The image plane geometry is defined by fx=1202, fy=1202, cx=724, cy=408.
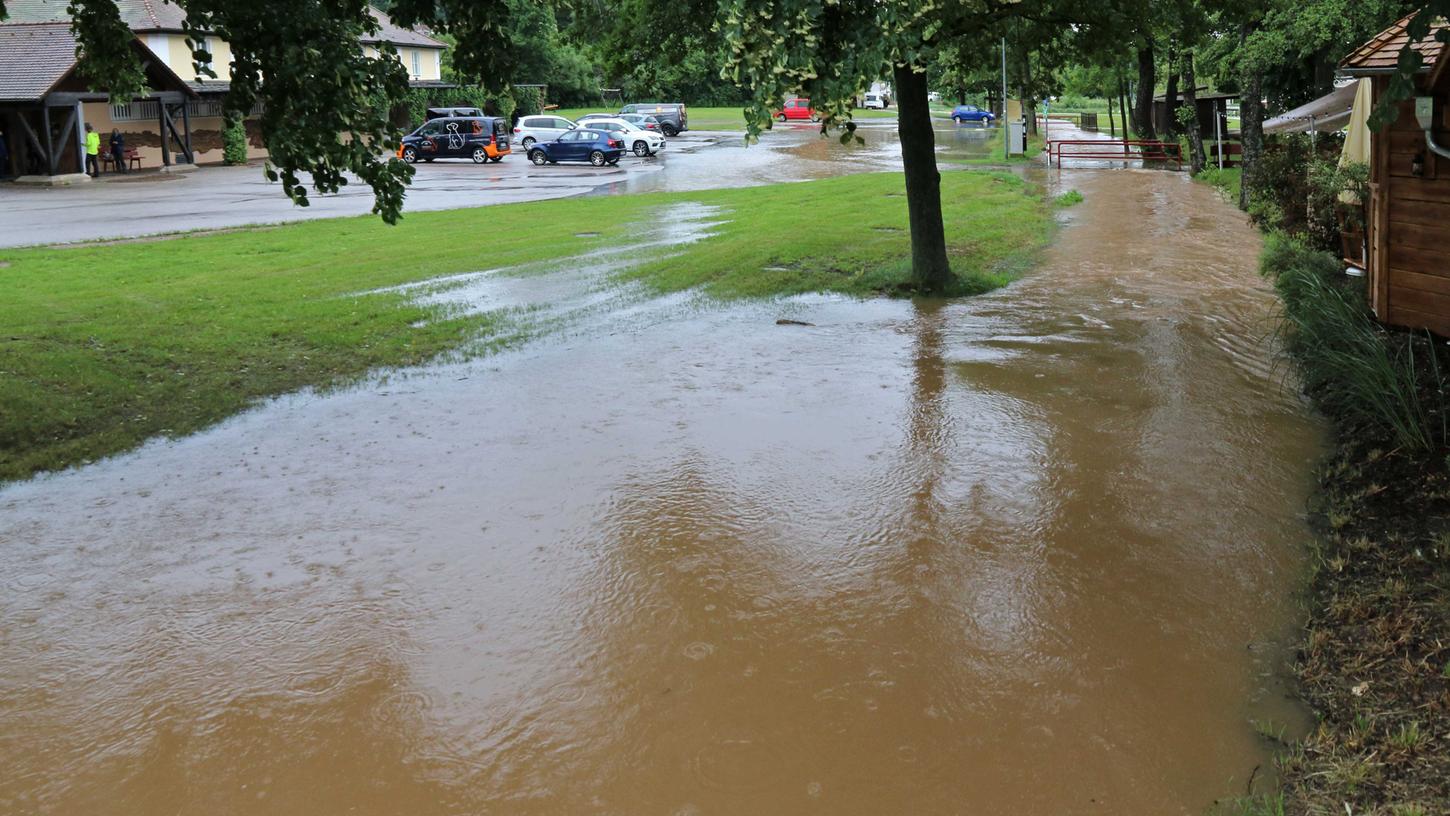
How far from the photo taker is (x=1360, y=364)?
28.1 ft

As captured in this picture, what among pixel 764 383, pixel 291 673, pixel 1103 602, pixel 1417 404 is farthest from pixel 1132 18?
pixel 291 673

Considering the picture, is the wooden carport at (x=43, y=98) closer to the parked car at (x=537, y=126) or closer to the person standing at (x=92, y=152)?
the person standing at (x=92, y=152)

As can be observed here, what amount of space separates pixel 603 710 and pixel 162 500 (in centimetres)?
445

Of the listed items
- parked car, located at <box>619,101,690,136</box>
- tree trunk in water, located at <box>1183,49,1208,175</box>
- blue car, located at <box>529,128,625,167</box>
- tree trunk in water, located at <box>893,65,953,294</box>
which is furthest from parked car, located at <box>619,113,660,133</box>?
tree trunk in water, located at <box>893,65,953,294</box>

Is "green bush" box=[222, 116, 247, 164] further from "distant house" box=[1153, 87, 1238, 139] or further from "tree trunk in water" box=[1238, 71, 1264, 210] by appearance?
"tree trunk in water" box=[1238, 71, 1264, 210]

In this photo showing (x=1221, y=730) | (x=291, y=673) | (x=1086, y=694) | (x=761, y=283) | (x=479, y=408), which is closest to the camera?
(x=1221, y=730)

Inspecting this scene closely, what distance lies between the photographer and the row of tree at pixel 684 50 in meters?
7.55

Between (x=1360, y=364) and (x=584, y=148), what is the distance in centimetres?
3544

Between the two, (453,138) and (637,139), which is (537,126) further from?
(637,139)

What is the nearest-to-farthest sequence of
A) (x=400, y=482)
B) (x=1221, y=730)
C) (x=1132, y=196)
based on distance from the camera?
(x=1221, y=730), (x=400, y=482), (x=1132, y=196)

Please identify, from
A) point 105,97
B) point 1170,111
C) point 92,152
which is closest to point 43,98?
point 92,152

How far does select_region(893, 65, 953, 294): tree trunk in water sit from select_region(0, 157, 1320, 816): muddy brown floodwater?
4.05 m

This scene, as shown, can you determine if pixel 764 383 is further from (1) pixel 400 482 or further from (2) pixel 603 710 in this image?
(2) pixel 603 710

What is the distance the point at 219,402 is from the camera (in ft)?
35.5
